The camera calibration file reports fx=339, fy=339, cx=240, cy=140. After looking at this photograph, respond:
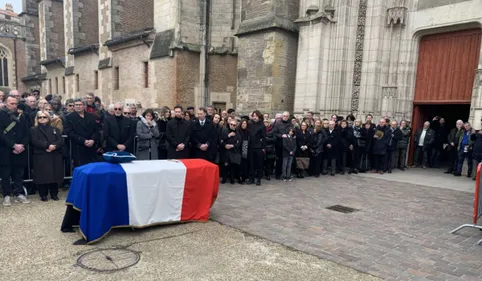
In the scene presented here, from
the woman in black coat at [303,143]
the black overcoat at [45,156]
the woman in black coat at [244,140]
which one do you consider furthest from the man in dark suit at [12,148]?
the woman in black coat at [303,143]

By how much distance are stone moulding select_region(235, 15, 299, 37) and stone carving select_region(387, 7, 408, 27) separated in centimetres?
339

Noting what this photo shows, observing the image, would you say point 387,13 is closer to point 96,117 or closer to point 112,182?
point 96,117

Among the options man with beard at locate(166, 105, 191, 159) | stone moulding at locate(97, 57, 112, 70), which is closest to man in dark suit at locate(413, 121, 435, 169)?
man with beard at locate(166, 105, 191, 159)

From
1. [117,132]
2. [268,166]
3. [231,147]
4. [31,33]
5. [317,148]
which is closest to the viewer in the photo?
[117,132]

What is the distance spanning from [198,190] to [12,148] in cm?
363

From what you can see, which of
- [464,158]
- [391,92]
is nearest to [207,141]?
[391,92]

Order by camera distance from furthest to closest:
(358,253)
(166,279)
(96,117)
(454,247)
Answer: (96,117) < (454,247) < (358,253) < (166,279)

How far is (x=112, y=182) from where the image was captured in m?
4.73

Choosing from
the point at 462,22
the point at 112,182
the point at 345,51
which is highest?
the point at 462,22

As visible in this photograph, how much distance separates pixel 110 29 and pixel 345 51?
15.0 m

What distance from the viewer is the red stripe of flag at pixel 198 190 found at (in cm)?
555

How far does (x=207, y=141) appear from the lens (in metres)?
8.45

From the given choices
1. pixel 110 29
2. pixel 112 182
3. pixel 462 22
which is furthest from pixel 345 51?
pixel 110 29

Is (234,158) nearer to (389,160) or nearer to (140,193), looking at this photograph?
(140,193)
